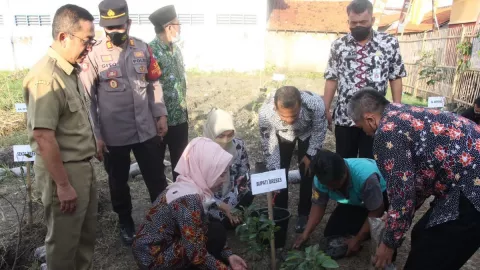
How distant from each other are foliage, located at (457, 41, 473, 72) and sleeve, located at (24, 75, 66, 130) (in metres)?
8.67

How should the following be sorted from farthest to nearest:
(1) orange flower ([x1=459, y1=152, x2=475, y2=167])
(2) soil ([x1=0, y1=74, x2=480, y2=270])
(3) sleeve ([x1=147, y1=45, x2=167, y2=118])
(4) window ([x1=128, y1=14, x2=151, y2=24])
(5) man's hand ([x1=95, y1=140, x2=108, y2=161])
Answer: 1. (4) window ([x1=128, y1=14, x2=151, y2=24])
2. (3) sleeve ([x1=147, y1=45, x2=167, y2=118])
3. (2) soil ([x1=0, y1=74, x2=480, y2=270])
4. (5) man's hand ([x1=95, y1=140, x2=108, y2=161])
5. (1) orange flower ([x1=459, y1=152, x2=475, y2=167])

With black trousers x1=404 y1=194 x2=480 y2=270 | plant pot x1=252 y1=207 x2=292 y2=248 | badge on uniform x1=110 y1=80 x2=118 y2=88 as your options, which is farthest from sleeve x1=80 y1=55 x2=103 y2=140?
black trousers x1=404 y1=194 x2=480 y2=270

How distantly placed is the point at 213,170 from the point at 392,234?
3.74ft

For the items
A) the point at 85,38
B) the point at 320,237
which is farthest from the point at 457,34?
the point at 85,38

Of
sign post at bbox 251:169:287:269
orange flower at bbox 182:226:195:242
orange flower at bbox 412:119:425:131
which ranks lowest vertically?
orange flower at bbox 182:226:195:242

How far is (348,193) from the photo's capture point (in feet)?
9.15

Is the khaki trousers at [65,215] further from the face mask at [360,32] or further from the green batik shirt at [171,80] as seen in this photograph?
the face mask at [360,32]

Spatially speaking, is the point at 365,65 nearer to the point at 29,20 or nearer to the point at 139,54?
the point at 139,54

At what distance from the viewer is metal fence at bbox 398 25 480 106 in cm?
804

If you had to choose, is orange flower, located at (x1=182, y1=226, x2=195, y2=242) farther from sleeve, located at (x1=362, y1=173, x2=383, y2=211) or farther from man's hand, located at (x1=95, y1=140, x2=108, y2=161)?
sleeve, located at (x1=362, y1=173, x2=383, y2=211)

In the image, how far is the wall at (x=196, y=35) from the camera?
15.2 m

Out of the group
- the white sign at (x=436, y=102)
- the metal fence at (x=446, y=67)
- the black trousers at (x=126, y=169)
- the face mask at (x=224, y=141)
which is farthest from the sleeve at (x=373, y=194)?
the metal fence at (x=446, y=67)

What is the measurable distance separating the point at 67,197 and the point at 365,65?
8.47ft

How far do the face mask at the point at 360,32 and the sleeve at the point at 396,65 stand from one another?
0.25 meters
